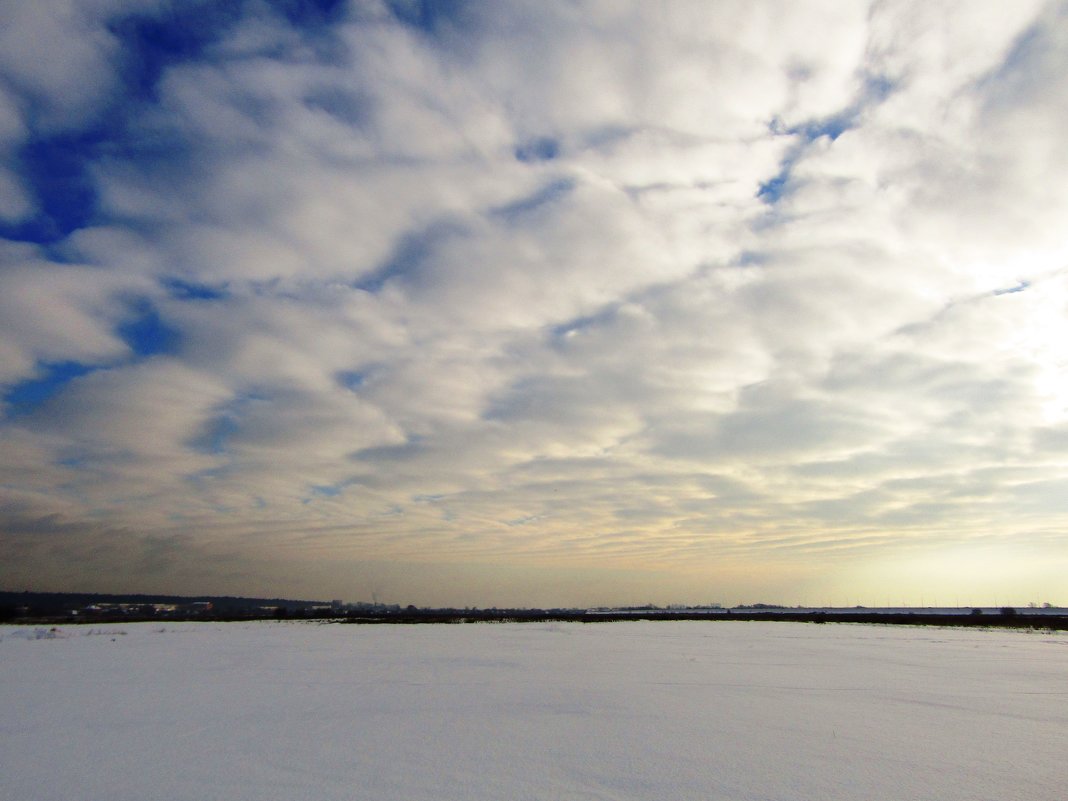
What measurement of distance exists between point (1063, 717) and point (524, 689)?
11.1 m

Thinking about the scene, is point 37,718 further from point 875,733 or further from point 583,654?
point 583,654

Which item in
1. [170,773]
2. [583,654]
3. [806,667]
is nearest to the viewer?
[170,773]

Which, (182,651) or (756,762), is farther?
(182,651)

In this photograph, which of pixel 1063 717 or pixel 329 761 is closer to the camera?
pixel 329 761

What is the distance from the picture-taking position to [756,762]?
9039 millimetres

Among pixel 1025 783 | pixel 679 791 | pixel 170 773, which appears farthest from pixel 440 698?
pixel 1025 783

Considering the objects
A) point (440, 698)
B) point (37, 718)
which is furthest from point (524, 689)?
point (37, 718)

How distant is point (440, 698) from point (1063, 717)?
41.3 ft

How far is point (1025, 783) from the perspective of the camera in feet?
26.7

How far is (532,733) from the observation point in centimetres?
1095

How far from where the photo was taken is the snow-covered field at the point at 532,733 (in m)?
7.99

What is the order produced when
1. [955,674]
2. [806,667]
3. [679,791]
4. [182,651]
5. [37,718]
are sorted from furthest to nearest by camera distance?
[182,651]
[806,667]
[955,674]
[37,718]
[679,791]

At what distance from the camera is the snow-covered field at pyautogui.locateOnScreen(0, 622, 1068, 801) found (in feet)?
26.2

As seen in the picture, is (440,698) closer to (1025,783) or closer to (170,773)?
(170,773)
